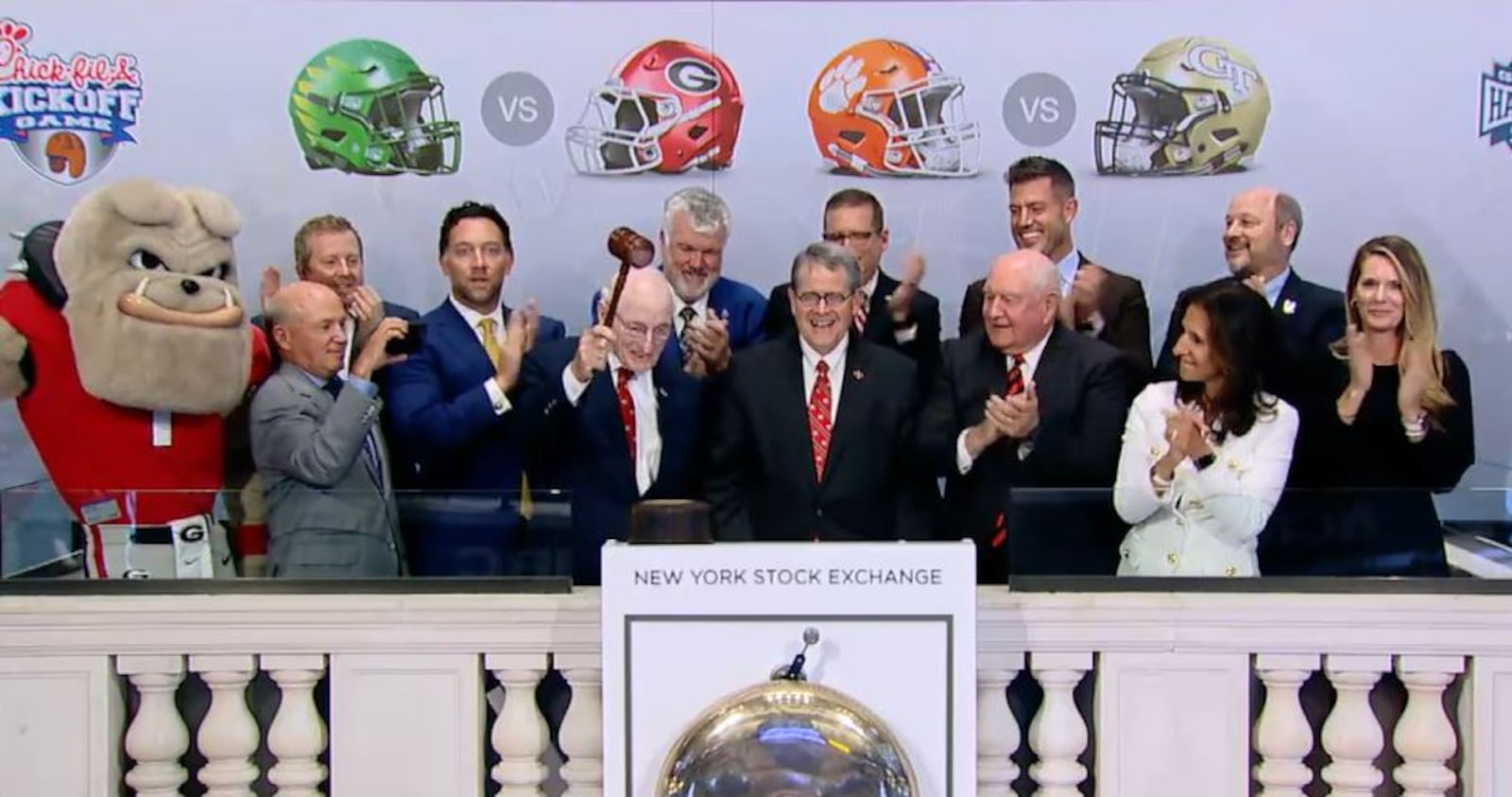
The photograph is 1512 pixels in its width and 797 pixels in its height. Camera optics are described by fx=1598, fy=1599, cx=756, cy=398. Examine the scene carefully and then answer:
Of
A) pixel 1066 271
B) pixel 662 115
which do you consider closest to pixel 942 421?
pixel 1066 271

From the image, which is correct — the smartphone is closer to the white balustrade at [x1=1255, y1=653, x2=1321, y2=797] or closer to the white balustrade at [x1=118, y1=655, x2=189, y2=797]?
the white balustrade at [x1=118, y1=655, x2=189, y2=797]

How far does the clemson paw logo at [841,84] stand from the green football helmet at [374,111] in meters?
0.66

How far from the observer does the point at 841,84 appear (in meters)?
2.88

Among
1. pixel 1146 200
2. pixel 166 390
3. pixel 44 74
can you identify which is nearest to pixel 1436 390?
pixel 1146 200

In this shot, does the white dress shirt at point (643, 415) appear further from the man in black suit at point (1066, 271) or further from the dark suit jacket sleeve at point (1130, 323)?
the dark suit jacket sleeve at point (1130, 323)

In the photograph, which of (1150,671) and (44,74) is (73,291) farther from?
(1150,671)

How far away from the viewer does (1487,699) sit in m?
1.80

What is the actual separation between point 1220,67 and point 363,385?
162 centimetres

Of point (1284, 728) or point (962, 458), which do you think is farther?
point (962, 458)

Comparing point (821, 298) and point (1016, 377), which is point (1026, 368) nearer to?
point (1016, 377)

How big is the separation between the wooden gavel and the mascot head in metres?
0.64

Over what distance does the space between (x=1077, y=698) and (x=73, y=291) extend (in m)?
1.72

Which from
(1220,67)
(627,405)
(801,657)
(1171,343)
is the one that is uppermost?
(1220,67)

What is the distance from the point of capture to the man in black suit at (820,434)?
280 cm
